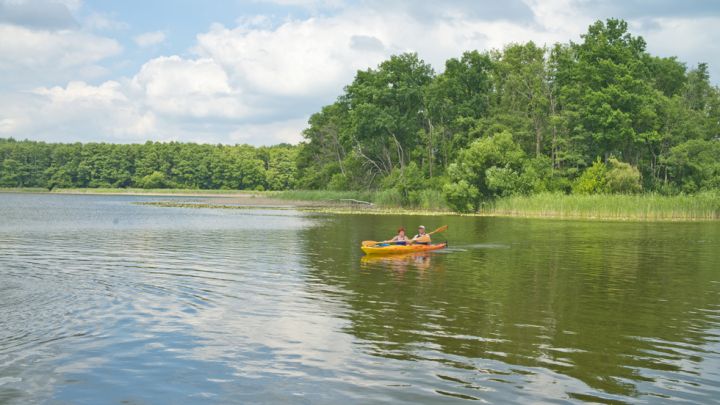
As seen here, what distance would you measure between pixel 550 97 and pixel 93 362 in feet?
247

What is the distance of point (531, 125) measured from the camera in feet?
259

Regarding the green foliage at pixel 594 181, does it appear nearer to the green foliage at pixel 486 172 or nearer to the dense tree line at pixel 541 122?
the dense tree line at pixel 541 122

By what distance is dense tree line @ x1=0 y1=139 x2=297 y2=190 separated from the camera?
159m

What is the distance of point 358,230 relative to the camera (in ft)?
140

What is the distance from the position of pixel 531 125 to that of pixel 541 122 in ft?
4.43

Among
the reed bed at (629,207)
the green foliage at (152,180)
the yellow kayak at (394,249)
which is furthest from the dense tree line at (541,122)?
the green foliage at (152,180)

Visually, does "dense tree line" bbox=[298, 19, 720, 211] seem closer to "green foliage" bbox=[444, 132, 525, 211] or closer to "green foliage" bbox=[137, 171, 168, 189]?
"green foliage" bbox=[444, 132, 525, 211]

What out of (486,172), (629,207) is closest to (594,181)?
(629,207)

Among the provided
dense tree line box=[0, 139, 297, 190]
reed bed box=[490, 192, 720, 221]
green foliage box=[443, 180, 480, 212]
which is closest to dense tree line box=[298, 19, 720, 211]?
green foliage box=[443, 180, 480, 212]

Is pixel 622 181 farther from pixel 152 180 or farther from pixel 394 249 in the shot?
pixel 152 180

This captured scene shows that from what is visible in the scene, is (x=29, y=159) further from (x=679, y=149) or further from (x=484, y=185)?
(x=679, y=149)

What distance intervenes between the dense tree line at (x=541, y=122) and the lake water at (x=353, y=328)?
1694 inches

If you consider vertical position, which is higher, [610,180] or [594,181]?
[610,180]

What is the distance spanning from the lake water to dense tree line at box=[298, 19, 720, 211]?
43.0 m
